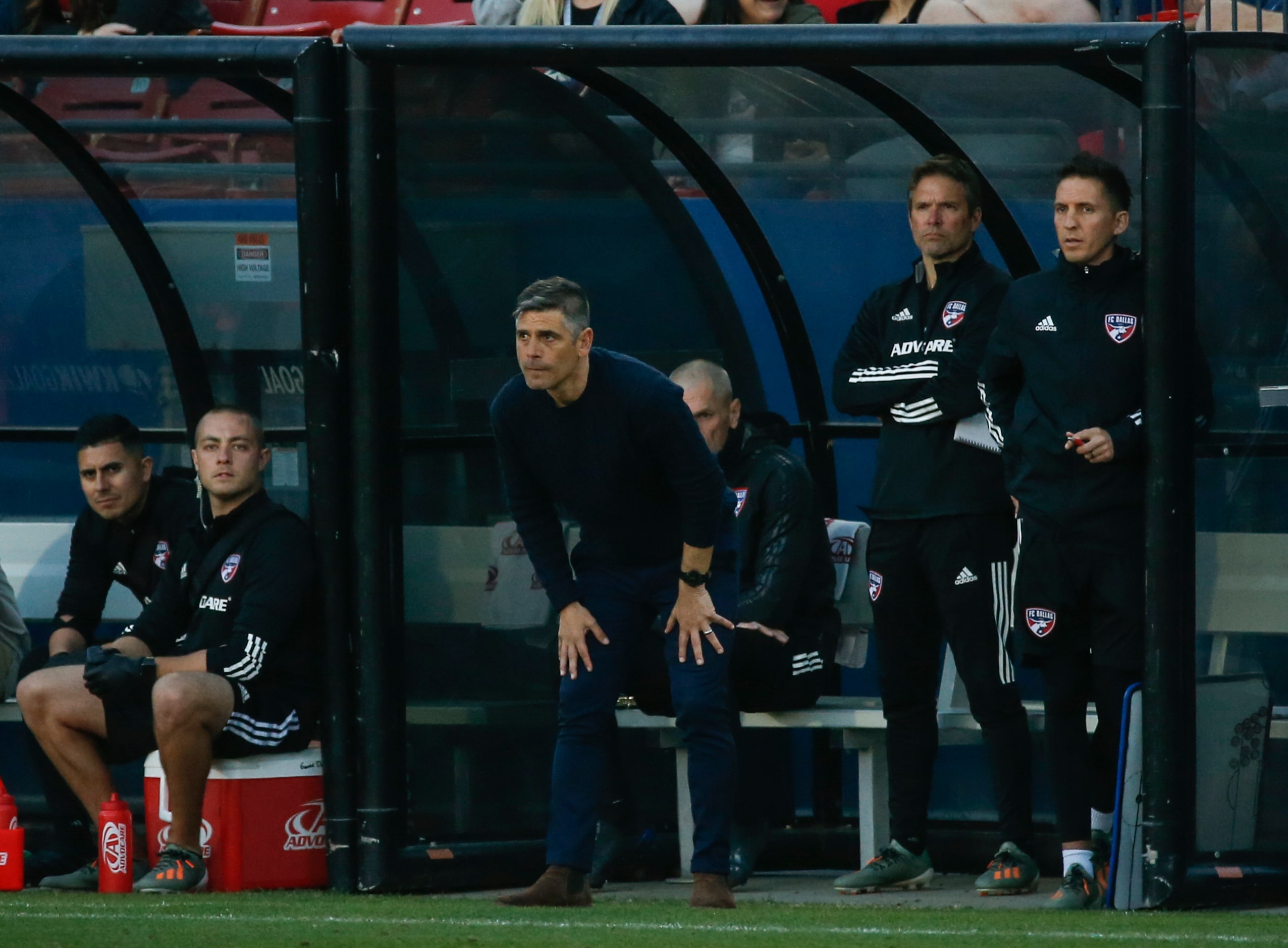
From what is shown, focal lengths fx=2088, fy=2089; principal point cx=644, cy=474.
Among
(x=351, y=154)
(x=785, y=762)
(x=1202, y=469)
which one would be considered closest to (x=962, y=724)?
(x=785, y=762)

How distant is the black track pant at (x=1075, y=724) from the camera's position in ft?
17.5

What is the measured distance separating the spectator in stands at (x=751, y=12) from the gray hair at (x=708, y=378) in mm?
2329

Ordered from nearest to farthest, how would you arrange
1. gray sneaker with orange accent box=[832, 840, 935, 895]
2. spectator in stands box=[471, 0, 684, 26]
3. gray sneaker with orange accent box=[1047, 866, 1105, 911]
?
gray sneaker with orange accent box=[1047, 866, 1105, 911] < gray sneaker with orange accent box=[832, 840, 935, 895] < spectator in stands box=[471, 0, 684, 26]

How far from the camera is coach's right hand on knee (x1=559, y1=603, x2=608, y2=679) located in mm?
5176

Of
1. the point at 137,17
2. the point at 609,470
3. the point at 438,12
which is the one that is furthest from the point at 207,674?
the point at 438,12

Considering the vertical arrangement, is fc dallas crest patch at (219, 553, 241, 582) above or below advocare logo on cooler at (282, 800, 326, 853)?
above

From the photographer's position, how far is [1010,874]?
18.3 ft

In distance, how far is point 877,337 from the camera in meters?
5.96

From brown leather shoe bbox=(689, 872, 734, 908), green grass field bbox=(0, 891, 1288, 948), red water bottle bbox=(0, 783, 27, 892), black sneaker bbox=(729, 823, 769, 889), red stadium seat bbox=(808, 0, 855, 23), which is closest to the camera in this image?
green grass field bbox=(0, 891, 1288, 948)

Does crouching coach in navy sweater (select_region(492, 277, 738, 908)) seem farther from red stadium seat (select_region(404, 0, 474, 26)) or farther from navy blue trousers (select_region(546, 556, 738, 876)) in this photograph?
red stadium seat (select_region(404, 0, 474, 26))

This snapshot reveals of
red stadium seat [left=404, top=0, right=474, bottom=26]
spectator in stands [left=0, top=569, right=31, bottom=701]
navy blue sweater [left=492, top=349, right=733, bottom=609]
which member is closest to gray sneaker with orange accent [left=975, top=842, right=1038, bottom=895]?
navy blue sweater [left=492, top=349, right=733, bottom=609]

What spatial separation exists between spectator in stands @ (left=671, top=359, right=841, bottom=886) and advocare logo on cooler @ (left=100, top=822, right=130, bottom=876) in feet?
5.66

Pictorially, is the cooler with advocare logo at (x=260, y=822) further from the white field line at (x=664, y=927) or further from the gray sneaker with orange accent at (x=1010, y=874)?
the gray sneaker with orange accent at (x=1010, y=874)

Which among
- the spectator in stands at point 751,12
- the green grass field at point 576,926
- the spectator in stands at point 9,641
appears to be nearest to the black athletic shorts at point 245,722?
the green grass field at point 576,926
